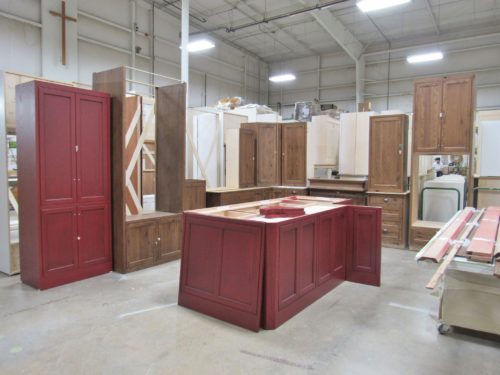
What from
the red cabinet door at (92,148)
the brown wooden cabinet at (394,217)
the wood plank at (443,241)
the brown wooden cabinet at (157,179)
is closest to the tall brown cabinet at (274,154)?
the brown wooden cabinet at (394,217)

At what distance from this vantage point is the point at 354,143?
23.3ft

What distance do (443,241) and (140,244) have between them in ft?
11.9

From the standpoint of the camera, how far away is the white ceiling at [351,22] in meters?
9.40

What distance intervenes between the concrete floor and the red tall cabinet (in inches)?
15.8

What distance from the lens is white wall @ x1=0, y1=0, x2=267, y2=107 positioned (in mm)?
7086

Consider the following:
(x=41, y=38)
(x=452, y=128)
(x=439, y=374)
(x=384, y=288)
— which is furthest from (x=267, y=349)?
(x=41, y=38)

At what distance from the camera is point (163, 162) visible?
5473 mm

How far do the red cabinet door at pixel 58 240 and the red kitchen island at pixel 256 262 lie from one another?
5.25 feet

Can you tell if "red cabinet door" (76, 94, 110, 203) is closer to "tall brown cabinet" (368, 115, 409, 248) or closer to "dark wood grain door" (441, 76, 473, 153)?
"tall brown cabinet" (368, 115, 409, 248)

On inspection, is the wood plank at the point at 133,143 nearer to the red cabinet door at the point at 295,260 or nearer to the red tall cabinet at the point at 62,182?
the red tall cabinet at the point at 62,182

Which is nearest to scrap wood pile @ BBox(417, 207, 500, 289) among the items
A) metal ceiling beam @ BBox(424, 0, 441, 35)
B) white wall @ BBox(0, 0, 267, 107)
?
metal ceiling beam @ BBox(424, 0, 441, 35)

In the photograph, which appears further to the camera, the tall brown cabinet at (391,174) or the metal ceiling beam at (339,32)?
the metal ceiling beam at (339,32)

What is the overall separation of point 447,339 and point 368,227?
1537mm

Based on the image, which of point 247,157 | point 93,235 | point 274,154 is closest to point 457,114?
point 274,154
